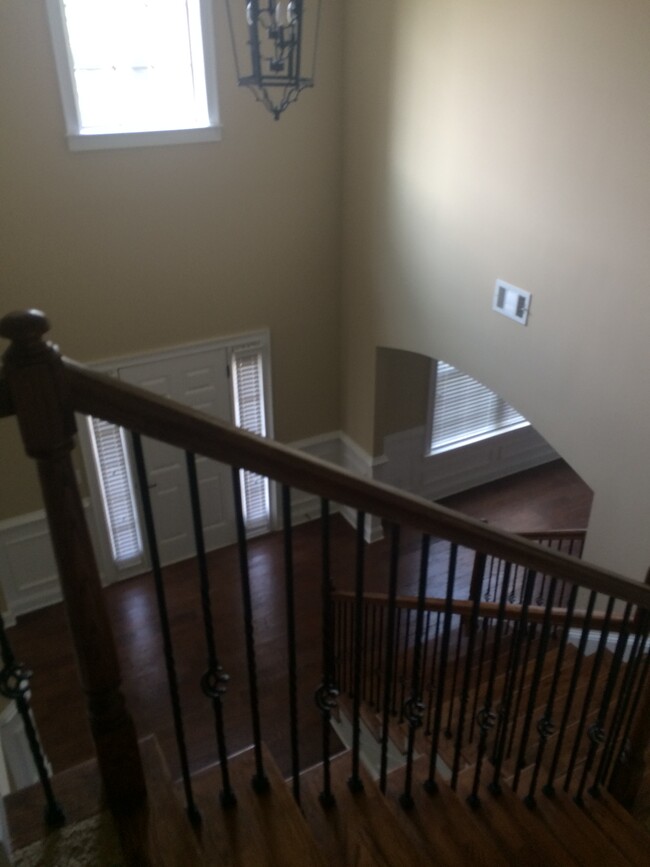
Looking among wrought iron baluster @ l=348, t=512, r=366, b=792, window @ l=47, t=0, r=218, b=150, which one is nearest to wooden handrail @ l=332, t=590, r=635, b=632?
wrought iron baluster @ l=348, t=512, r=366, b=792

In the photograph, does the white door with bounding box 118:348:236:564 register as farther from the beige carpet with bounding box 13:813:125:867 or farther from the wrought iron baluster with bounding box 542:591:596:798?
the beige carpet with bounding box 13:813:125:867

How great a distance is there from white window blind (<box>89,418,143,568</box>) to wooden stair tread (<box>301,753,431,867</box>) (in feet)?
12.6

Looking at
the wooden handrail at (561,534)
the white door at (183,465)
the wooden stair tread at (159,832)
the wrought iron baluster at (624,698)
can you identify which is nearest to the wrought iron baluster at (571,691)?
the wrought iron baluster at (624,698)

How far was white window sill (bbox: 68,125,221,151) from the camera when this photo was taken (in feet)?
13.7

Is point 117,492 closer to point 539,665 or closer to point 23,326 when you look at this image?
point 539,665

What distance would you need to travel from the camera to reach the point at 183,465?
560 cm

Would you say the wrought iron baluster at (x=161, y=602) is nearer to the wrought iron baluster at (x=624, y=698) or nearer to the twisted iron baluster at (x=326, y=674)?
the twisted iron baluster at (x=326, y=674)

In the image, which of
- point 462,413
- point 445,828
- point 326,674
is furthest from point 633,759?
point 462,413

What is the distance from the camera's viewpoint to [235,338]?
5.28m

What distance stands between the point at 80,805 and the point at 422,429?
506cm

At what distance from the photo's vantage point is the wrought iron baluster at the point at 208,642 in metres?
1.21

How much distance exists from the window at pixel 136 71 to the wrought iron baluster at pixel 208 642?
3706 millimetres

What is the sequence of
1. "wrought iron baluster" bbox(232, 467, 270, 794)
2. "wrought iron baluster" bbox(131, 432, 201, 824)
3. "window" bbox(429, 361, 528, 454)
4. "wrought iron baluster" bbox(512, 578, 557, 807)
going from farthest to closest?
"window" bbox(429, 361, 528, 454) → "wrought iron baluster" bbox(512, 578, 557, 807) → "wrought iron baluster" bbox(232, 467, 270, 794) → "wrought iron baluster" bbox(131, 432, 201, 824)

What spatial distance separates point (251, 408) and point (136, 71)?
2558mm
